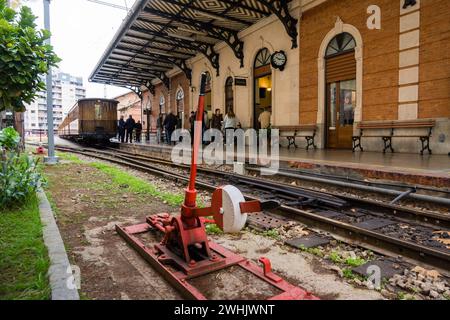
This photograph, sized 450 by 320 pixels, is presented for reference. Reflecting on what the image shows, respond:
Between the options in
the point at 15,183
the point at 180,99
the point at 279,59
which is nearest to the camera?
the point at 15,183

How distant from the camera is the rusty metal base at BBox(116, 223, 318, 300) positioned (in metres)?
2.29

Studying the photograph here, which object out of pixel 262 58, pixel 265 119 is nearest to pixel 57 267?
pixel 265 119

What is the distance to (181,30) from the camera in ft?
58.4

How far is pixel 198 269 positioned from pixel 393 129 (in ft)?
32.7

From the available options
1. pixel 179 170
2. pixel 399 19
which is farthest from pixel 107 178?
pixel 399 19

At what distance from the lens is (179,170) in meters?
10.2

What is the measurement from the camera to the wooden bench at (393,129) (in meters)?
9.49

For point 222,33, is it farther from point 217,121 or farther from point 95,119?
point 95,119

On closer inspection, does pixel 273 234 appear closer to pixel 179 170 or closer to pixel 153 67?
pixel 179 170

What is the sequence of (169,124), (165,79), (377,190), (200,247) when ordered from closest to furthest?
(200,247)
(377,190)
(169,124)
(165,79)

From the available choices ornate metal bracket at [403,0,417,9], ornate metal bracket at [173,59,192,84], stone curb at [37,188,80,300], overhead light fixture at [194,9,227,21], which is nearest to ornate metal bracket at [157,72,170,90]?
ornate metal bracket at [173,59,192,84]

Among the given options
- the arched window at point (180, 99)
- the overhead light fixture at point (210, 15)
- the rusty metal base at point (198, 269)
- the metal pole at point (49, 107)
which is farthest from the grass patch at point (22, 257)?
the arched window at point (180, 99)

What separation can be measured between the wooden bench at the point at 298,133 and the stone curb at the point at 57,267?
36.5 ft

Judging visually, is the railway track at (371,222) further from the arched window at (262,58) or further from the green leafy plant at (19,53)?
the arched window at (262,58)
